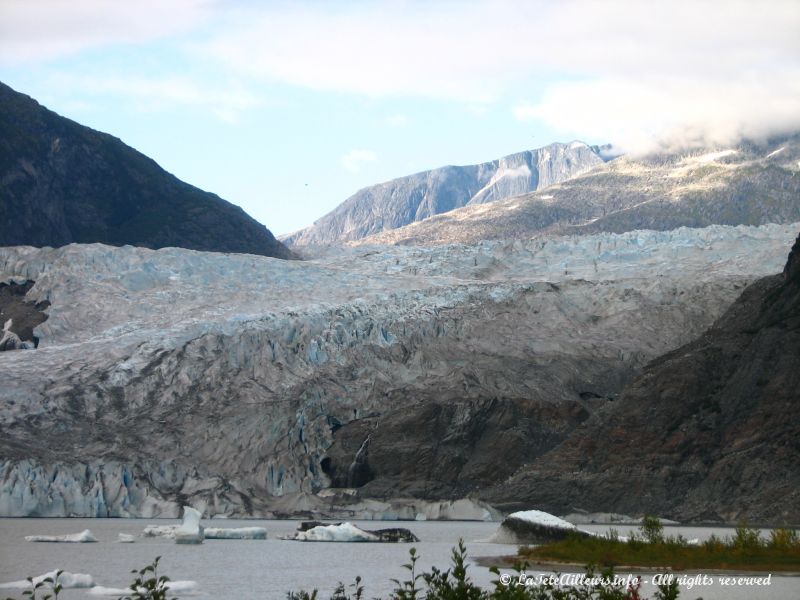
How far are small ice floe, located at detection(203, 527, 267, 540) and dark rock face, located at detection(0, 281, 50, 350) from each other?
3739 centimetres

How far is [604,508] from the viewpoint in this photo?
58.7 metres

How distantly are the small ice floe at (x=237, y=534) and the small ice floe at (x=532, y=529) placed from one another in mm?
10581

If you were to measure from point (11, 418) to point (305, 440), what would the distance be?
15986 mm

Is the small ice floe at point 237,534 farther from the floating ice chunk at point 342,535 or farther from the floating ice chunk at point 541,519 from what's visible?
the floating ice chunk at point 541,519

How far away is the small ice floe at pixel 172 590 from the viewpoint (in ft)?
88.8

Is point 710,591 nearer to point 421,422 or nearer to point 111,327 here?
point 421,422

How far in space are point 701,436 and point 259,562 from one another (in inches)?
1152

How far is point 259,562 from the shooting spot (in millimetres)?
36719

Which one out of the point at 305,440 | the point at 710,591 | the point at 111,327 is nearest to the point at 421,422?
the point at 305,440

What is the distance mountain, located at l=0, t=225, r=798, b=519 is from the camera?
68.8 meters

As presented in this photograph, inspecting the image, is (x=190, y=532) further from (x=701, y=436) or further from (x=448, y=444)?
(x=448, y=444)

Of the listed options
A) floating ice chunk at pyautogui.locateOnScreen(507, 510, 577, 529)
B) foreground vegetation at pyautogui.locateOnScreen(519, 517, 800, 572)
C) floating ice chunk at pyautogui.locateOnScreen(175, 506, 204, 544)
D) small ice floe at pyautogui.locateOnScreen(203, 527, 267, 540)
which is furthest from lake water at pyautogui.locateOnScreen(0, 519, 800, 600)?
foreground vegetation at pyautogui.locateOnScreen(519, 517, 800, 572)

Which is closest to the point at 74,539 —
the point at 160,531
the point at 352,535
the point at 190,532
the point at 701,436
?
the point at 190,532

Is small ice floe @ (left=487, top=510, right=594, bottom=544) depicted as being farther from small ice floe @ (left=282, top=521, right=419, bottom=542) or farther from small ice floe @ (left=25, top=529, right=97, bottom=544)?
small ice floe @ (left=25, top=529, right=97, bottom=544)
